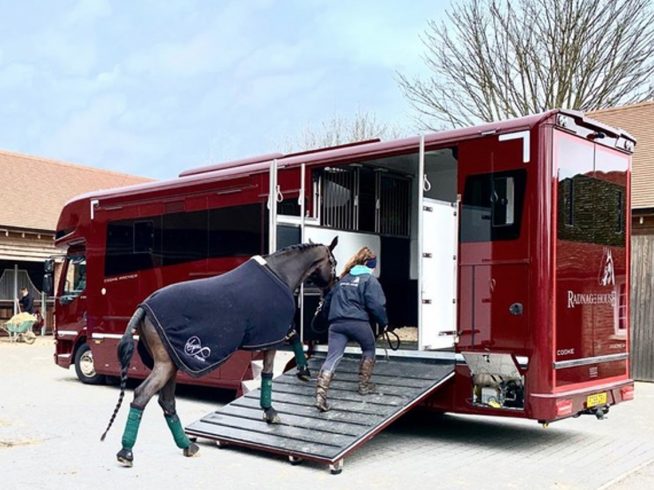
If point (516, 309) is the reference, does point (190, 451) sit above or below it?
below

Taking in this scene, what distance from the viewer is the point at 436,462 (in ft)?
24.2

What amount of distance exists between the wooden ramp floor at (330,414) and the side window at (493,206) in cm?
140

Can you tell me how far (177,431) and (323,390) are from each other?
4.81 ft

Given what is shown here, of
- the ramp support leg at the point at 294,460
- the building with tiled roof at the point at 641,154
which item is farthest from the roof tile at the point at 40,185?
the ramp support leg at the point at 294,460

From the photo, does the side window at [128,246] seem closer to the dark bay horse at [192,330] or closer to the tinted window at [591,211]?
the dark bay horse at [192,330]

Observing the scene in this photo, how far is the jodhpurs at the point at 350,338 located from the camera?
7.93 metres

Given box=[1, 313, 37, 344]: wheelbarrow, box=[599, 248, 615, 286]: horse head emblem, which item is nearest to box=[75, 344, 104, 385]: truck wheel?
box=[599, 248, 615, 286]: horse head emblem

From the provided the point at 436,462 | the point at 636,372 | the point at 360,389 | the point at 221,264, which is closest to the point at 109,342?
the point at 221,264

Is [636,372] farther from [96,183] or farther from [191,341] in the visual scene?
[96,183]

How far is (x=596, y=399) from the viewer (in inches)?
316

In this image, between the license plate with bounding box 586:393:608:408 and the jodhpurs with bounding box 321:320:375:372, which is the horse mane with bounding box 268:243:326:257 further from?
the license plate with bounding box 586:393:608:408

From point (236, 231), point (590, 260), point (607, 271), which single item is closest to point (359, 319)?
point (590, 260)

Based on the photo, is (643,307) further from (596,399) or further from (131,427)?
(131,427)

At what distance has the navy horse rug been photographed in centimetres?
694
